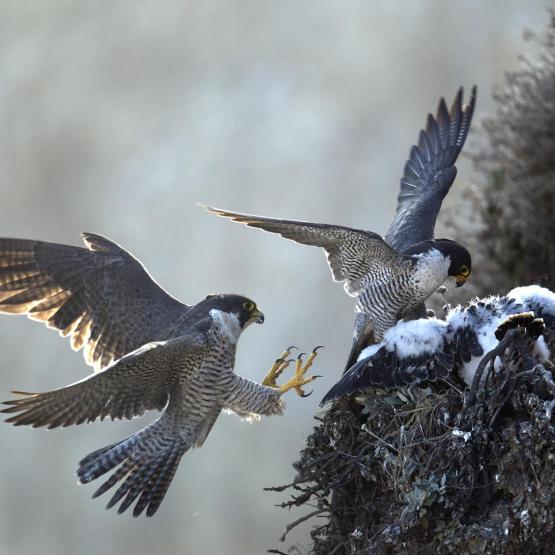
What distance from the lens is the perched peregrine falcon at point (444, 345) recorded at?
5434 millimetres

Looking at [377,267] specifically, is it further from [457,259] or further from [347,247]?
[457,259]

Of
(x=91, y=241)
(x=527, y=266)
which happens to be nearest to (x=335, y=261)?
(x=91, y=241)

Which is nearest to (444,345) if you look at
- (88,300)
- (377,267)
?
(377,267)

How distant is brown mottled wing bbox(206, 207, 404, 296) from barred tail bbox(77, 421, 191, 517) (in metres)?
1.34

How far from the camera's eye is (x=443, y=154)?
788 cm

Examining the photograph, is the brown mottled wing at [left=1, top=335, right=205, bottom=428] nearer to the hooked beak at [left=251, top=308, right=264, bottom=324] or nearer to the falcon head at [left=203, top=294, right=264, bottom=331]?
the falcon head at [left=203, top=294, right=264, bottom=331]

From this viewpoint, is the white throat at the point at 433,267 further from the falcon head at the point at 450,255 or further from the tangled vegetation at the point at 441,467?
the tangled vegetation at the point at 441,467

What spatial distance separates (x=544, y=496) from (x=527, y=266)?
4.69 m

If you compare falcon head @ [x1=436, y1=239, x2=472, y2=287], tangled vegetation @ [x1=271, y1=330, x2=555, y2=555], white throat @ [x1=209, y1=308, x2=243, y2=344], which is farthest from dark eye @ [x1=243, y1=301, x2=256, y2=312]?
falcon head @ [x1=436, y1=239, x2=472, y2=287]

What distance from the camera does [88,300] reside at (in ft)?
21.6

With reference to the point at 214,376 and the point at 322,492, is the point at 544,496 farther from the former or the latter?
the point at 214,376

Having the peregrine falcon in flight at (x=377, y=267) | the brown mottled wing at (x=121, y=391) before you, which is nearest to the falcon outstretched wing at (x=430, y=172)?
the peregrine falcon in flight at (x=377, y=267)

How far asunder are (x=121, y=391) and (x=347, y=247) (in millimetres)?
Result: 1585

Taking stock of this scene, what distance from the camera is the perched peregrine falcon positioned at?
5.43 m
